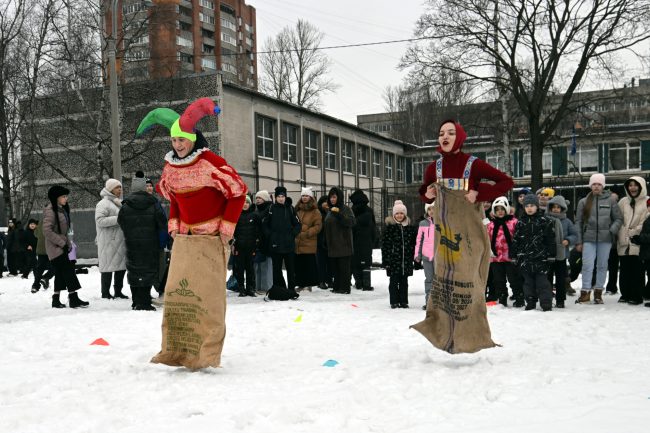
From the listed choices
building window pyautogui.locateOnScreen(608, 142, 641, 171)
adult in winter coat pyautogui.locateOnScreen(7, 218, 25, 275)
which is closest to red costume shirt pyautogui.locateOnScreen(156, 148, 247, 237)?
adult in winter coat pyautogui.locateOnScreen(7, 218, 25, 275)

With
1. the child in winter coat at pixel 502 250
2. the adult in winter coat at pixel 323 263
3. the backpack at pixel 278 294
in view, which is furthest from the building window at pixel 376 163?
the child in winter coat at pixel 502 250

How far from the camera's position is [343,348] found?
651 centimetres

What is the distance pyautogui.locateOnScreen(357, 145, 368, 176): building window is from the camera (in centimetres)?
4369

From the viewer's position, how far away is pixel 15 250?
61.3ft

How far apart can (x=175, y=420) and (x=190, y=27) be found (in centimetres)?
6945

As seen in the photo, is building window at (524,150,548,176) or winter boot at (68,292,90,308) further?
building window at (524,150,548,176)

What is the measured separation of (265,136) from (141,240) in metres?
22.0

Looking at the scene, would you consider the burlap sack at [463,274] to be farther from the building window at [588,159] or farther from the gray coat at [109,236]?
the building window at [588,159]

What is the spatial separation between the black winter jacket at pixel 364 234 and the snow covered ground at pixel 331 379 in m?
4.27

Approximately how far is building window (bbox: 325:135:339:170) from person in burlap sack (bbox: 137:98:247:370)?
33186 millimetres

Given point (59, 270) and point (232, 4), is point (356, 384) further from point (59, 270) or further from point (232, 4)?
point (232, 4)

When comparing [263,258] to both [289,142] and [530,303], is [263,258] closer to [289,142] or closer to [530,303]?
[530,303]

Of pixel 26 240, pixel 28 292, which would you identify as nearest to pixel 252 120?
pixel 26 240

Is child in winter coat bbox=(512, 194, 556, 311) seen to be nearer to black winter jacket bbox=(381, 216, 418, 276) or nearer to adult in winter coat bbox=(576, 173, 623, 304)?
adult in winter coat bbox=(576, 173, 623, 304)
